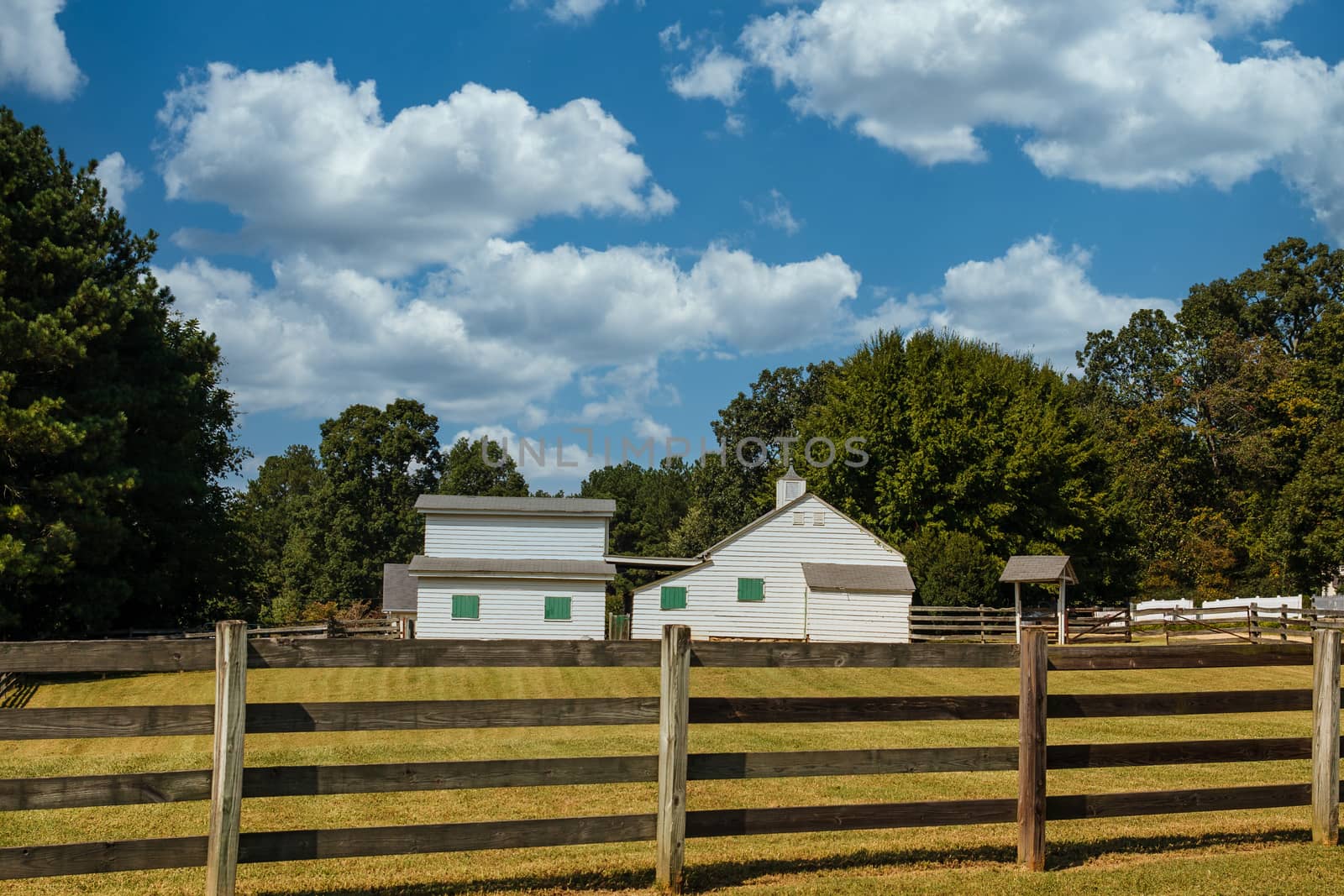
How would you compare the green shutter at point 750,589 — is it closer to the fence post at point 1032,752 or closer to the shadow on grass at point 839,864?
the shadow on grass at point 839,864

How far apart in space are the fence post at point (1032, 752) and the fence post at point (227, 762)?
5091 mm

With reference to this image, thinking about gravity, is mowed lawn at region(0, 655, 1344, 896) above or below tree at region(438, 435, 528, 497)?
below

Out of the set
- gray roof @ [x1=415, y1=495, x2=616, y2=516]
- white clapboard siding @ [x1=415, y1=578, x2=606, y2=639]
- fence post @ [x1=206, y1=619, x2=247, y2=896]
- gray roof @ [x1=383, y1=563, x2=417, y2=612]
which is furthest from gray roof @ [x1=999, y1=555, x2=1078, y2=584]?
fence post @ [x1=206, y1=619, x2=247, y2=896]

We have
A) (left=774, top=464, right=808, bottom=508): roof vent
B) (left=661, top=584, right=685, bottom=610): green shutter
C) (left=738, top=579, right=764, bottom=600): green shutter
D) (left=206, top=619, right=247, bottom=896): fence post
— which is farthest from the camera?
(left=774, top=464, right=808, bottom=508): roof vent

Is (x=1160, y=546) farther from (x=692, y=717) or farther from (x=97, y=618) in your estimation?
(x=692, y=717)

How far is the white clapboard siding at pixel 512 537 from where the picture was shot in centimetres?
4500

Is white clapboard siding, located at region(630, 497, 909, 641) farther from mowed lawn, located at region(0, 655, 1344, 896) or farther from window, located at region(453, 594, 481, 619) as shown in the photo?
mowed lawn, located at region(0, 655, 1344, 896)

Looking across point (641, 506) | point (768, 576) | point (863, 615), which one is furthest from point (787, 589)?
point (641, 506)

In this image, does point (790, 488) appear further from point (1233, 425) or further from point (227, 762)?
point (227, 762)

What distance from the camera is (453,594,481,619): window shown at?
42969 mm

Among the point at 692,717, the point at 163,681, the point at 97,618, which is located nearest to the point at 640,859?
the point at 692,717

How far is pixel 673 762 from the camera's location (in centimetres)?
698

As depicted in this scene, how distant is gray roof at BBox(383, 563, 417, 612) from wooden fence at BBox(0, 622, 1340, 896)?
134 ft

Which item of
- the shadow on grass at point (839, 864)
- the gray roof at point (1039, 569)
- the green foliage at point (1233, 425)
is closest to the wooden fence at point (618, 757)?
the shadow on grass at point (839, 864)
